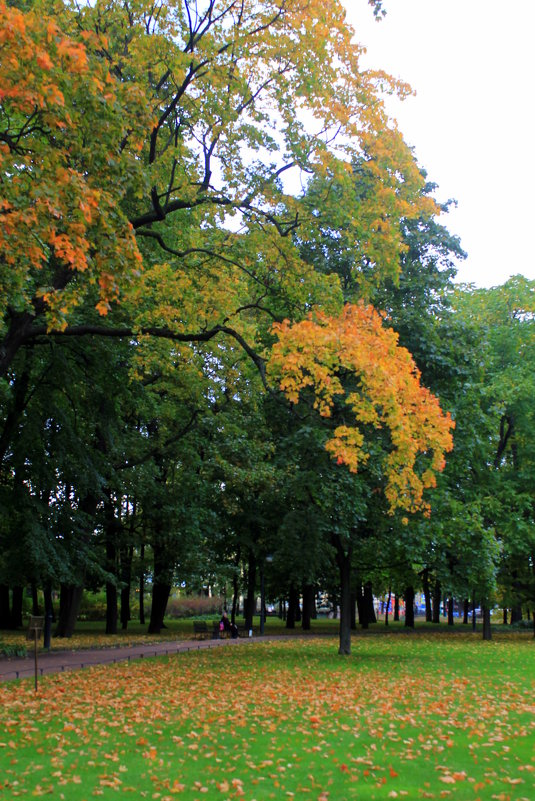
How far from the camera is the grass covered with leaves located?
19.7ft

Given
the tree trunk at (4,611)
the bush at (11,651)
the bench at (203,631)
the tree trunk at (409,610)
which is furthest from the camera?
the tree trunk at (409,610)

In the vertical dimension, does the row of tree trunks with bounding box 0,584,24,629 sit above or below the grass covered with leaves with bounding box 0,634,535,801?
below

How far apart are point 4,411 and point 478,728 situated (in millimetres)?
15950

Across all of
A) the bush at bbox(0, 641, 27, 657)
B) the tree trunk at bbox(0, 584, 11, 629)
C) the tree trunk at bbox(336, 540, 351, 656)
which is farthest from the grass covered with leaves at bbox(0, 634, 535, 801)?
the tree trunk at bbox(0, 584, 11, 629)

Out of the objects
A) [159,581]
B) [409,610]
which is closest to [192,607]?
[409,610]

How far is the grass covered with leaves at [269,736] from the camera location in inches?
237

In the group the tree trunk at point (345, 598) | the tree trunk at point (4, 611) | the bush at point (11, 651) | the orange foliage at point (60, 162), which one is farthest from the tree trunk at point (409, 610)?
the orange foliage at point (60, 162)

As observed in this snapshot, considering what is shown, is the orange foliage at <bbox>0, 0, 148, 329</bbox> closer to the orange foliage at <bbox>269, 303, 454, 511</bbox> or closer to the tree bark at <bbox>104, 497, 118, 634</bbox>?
the orange foliage at <bbox>269, 303, 454, 511</bbox>

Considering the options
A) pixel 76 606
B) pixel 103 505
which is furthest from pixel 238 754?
pixel 103 505

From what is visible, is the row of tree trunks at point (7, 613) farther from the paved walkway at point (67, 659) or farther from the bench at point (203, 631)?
the paved walkway at point (67, 659)

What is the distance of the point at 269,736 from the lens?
26.0ft

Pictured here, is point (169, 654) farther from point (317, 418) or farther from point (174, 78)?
point (174, 78)

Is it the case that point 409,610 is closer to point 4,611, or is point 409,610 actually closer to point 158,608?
point 158,608

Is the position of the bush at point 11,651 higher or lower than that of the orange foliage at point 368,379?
lower
